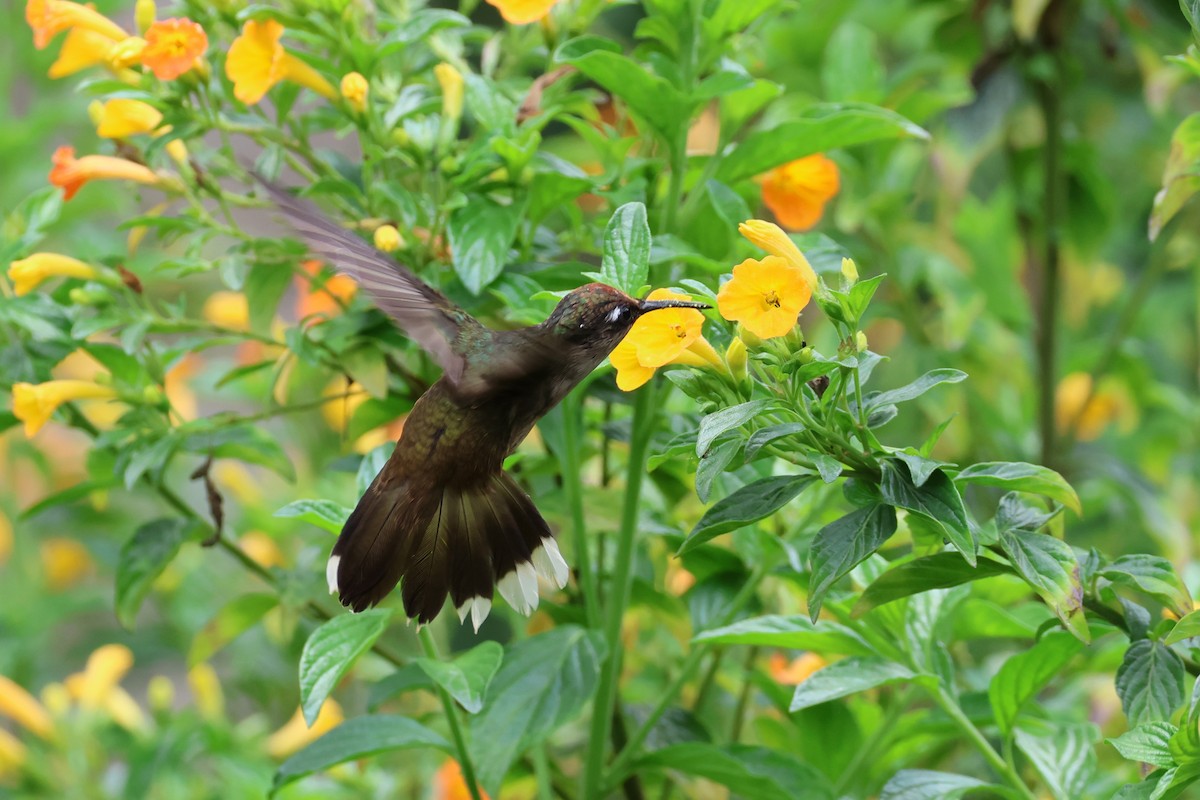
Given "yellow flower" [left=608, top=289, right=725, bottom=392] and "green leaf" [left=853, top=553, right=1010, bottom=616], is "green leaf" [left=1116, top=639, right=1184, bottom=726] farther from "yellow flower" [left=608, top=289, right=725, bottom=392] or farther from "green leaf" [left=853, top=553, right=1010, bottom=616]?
"yellow flower" [left=608, top=289, right=725, bottom=392]

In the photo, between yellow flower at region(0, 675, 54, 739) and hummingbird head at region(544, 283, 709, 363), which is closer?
hummingbird head at region(544, 283, 709, 363)

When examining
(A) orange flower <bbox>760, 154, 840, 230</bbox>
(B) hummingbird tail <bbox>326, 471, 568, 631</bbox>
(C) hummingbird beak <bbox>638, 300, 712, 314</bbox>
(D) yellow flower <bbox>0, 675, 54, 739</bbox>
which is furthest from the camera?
(D) yellow flower <bbox>0, 675, 54, 739</bbox>

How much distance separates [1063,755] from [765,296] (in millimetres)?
500

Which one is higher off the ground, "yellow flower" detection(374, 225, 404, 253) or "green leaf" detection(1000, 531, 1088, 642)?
"yellow flower" detection(374, 225, 404, 253)

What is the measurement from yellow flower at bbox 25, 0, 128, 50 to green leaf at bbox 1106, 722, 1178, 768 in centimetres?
96

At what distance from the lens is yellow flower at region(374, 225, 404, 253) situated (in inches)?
38.0

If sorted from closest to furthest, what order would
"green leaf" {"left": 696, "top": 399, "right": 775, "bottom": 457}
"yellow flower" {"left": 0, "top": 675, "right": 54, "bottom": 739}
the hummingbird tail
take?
"green leaf" {"left": 696, "top": 399, "right": 775, "bottom": 457} → the hummingbird tail → "yellow flower" {"left": 0, "top": 675, "right": 54, "bottom": 739}

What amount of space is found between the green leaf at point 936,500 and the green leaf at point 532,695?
330mm

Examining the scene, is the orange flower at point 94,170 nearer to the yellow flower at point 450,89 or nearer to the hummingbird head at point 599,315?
the yellow flower at point 450,89

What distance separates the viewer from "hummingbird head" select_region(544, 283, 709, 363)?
0.81 meters

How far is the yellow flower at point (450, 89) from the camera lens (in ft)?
3.37

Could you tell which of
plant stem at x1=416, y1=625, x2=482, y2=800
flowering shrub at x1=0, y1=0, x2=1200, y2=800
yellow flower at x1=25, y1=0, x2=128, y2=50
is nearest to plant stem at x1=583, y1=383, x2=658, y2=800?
flowering shrub at x1=0, y1=0, x2=1200, y2=800

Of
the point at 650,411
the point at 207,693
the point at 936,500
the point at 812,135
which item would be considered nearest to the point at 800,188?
the point at 812,135

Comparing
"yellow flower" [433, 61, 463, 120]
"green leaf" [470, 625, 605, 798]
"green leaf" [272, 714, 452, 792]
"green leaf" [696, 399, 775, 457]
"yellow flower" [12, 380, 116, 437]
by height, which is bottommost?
"green leaf" [272, 714, 452, 792]
